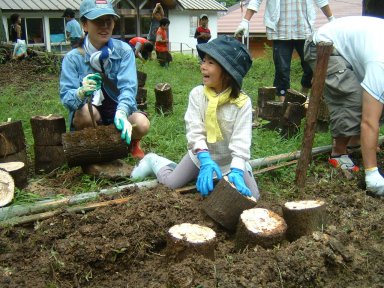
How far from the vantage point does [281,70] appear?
5.50 meters

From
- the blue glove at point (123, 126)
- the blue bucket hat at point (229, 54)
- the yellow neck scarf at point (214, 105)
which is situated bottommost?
the blue glove at point (123, 126)

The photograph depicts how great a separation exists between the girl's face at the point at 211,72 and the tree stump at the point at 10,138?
158 cm

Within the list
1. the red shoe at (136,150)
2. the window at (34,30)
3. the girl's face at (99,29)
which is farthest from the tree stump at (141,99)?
the window at (34,30)

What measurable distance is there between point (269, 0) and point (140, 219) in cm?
403

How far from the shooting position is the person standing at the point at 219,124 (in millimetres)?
2887

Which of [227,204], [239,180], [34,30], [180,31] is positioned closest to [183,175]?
[239,180]

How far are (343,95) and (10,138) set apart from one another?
2788 mm

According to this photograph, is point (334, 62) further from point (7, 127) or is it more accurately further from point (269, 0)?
point (7, 127)

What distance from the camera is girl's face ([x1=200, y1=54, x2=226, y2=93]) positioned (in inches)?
116

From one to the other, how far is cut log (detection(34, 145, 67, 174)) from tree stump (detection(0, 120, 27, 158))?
0.58ft

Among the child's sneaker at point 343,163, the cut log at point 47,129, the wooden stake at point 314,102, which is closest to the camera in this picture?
the wooden stake at point 314,102

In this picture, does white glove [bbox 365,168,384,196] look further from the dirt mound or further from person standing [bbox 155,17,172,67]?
person standing [bbox 155,17,172,67]

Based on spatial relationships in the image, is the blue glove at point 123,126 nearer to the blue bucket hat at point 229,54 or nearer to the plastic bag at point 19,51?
the blue bucket hat at point 229,54

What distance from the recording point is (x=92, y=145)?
3.38 meters
